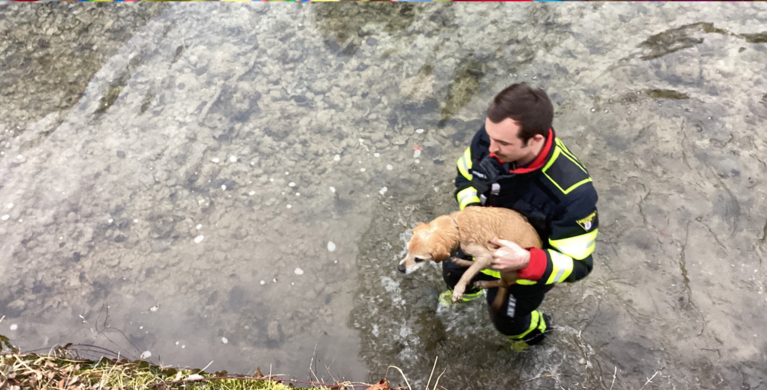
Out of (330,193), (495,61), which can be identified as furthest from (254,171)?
(495,61)

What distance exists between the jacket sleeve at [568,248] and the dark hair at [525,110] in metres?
0.46

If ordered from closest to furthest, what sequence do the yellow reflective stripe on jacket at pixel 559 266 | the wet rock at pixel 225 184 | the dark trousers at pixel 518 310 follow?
the yellow reflective stripe on jacket at pixel 559 266, the dark trousers at pixel 518 310, the wet rock at pixel 225 184

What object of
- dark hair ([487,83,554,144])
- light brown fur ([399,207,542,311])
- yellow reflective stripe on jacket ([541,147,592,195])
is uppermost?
dark hair ([487,83,554,144])

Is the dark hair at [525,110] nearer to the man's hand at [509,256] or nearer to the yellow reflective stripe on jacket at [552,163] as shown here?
the yellow reflective stripe on jacket at [552,163]

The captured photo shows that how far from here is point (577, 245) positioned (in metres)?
2.59

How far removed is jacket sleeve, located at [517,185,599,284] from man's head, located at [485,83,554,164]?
399 millimetres

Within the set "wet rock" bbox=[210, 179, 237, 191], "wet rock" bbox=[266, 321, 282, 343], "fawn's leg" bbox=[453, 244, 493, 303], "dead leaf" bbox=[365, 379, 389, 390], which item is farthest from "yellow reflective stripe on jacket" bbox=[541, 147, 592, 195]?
"wet rock" bbox=[210, 179, 237, 191]

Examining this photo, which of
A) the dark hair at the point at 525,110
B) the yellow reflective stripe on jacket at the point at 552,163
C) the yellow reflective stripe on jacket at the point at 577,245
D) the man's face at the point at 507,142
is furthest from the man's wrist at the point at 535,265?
the dark hair at the point at 525,110

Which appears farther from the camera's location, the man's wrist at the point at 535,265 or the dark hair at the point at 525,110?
the man's wrist at the point at 535,265

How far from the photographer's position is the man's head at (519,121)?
2326mm

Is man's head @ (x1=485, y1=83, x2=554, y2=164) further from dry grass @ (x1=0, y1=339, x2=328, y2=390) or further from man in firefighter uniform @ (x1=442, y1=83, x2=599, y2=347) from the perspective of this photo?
Result: dry grass @ (x1=0, y1=339, x2=328, y2=390)

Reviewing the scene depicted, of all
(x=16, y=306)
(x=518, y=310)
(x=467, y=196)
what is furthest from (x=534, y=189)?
(x=16, y=306)

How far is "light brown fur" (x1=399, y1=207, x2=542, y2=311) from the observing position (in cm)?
262

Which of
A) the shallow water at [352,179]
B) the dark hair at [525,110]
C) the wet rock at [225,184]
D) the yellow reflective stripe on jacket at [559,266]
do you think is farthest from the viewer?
the wet rock at [225,184]
